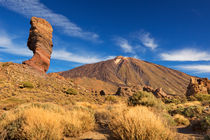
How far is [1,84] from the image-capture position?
61.5 feet

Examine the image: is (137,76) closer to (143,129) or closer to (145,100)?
(145,100)

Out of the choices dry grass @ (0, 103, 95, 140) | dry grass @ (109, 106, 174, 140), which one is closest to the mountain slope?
dry grass @ (0, 103, 95, 140)

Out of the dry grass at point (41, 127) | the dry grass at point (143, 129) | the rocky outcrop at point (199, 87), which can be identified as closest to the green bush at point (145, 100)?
the dry grass at point (41, 127)

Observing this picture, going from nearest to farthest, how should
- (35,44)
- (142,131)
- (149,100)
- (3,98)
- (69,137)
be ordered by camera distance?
(142,131), (69,137), (149,100), (3,98), (35,44)

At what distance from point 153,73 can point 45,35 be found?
4748 inches

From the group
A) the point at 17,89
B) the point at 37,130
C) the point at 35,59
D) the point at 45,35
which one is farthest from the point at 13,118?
the point at 45,35

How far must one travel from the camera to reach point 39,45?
2659 centimetres

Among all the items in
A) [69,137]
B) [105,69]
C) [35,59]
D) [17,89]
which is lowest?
[69,137]

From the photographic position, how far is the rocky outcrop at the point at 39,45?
2645cm

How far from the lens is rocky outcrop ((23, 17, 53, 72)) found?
86.8 ft

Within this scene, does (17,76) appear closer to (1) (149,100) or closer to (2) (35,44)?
(2) (35,44)

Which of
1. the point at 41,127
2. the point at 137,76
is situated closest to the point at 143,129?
the point at 41,127

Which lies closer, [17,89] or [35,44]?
[17,89]

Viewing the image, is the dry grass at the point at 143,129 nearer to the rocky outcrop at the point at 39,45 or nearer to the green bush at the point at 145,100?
the green bush at the point at 145,100
